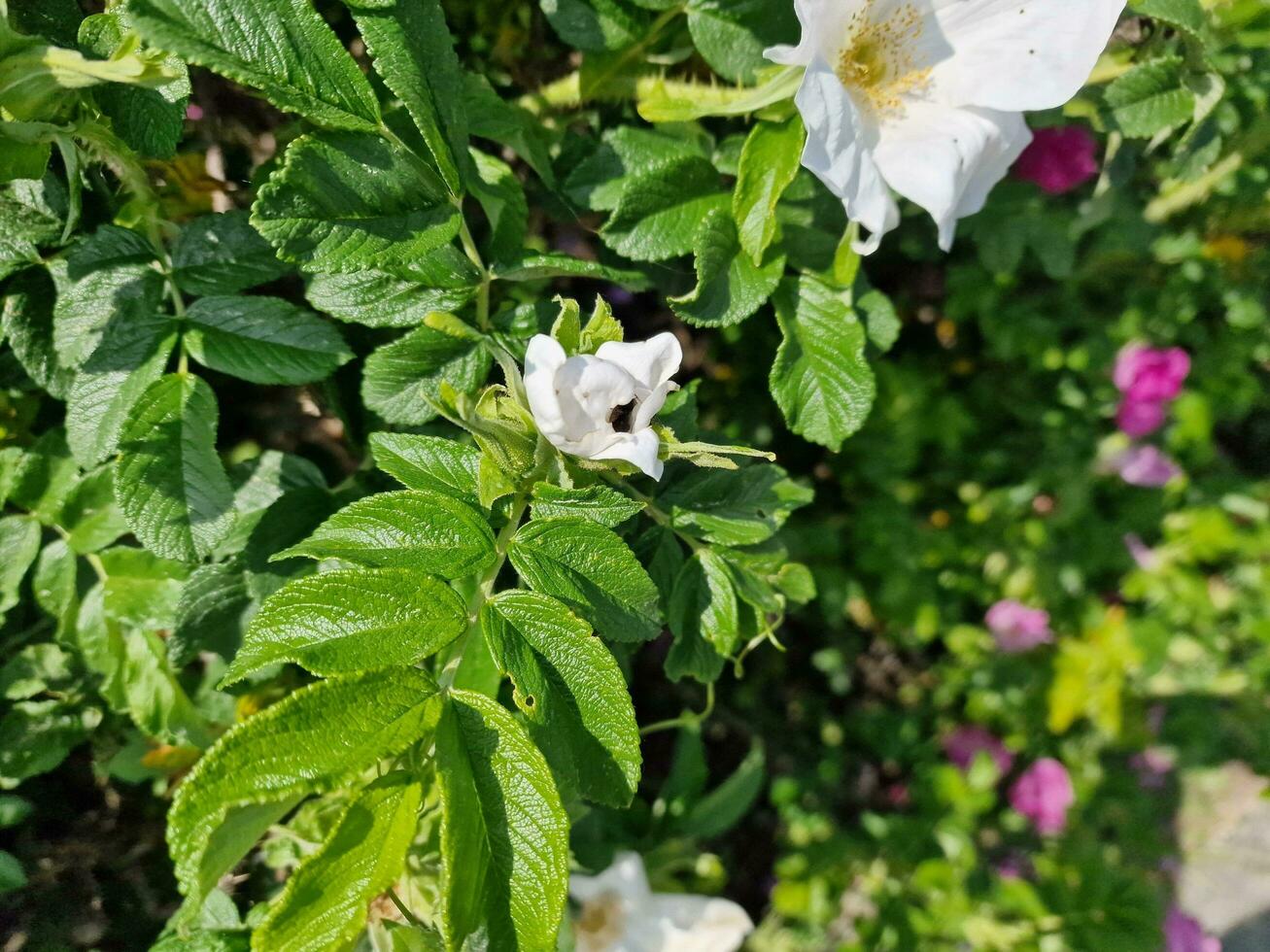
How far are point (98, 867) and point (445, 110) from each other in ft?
3.58

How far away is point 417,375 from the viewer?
→ 2.86ft

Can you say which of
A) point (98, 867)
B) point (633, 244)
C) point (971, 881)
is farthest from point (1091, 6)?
point (971, 881)

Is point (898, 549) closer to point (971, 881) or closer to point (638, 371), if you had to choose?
point (971, 881)

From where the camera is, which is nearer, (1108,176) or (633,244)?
(633,244)

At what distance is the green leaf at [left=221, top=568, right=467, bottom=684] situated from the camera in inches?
25.0

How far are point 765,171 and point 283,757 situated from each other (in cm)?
68

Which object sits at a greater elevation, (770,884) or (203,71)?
(203,71)

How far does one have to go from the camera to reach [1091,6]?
87 cm

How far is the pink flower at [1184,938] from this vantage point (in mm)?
2051

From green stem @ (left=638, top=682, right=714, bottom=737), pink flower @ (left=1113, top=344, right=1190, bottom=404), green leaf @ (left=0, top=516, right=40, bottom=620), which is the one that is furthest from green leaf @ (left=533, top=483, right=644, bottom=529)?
pink flower @ (left=1113, top=344, right=1190, bottom=404)

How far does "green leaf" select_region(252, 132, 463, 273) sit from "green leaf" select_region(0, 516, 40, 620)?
1.65 ft

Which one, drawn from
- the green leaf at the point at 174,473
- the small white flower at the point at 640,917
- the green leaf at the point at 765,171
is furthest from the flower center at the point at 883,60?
the small white flower at the point at 640,917

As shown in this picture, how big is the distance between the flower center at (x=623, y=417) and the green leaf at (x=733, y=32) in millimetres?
467

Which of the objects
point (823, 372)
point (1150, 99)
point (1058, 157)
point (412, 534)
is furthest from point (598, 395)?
point (1058, 157)
